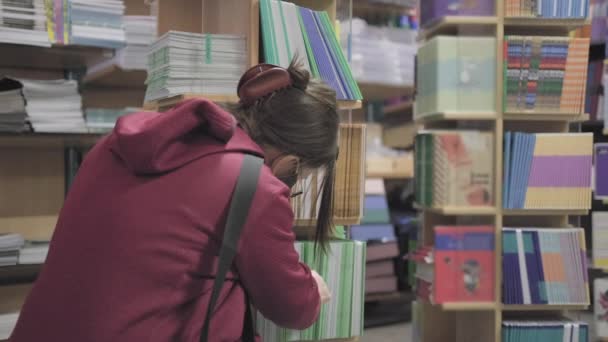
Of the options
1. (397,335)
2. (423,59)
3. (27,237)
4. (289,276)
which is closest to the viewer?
(289,276)

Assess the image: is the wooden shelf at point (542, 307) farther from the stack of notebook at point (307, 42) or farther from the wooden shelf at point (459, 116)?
the stack of notebook at point (307, 42)

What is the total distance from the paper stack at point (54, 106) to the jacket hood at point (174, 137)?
4.59ft

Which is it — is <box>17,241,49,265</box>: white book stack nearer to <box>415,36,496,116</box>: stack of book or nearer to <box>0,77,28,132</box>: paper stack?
<box>0,77,28,132</box>: paper stack

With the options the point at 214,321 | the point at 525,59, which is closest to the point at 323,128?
the point at 214,321

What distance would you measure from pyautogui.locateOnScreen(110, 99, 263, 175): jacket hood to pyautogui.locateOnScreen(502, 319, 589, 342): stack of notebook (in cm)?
119

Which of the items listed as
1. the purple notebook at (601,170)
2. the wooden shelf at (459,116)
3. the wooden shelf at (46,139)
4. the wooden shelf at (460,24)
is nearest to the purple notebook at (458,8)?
the wooden shelf at (460,24)

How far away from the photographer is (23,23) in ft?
8.08

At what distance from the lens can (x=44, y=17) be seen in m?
2.51

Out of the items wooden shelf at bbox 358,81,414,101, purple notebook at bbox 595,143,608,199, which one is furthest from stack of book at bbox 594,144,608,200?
wooden shelf at bbox 358,81,414,101

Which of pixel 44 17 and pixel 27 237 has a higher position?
pixel 44 17

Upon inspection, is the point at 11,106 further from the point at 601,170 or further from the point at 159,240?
the point at 601,170

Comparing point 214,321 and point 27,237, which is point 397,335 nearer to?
point 27,237

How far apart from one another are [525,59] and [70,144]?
6.41 ft

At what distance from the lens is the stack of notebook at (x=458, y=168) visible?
77.2 inches
